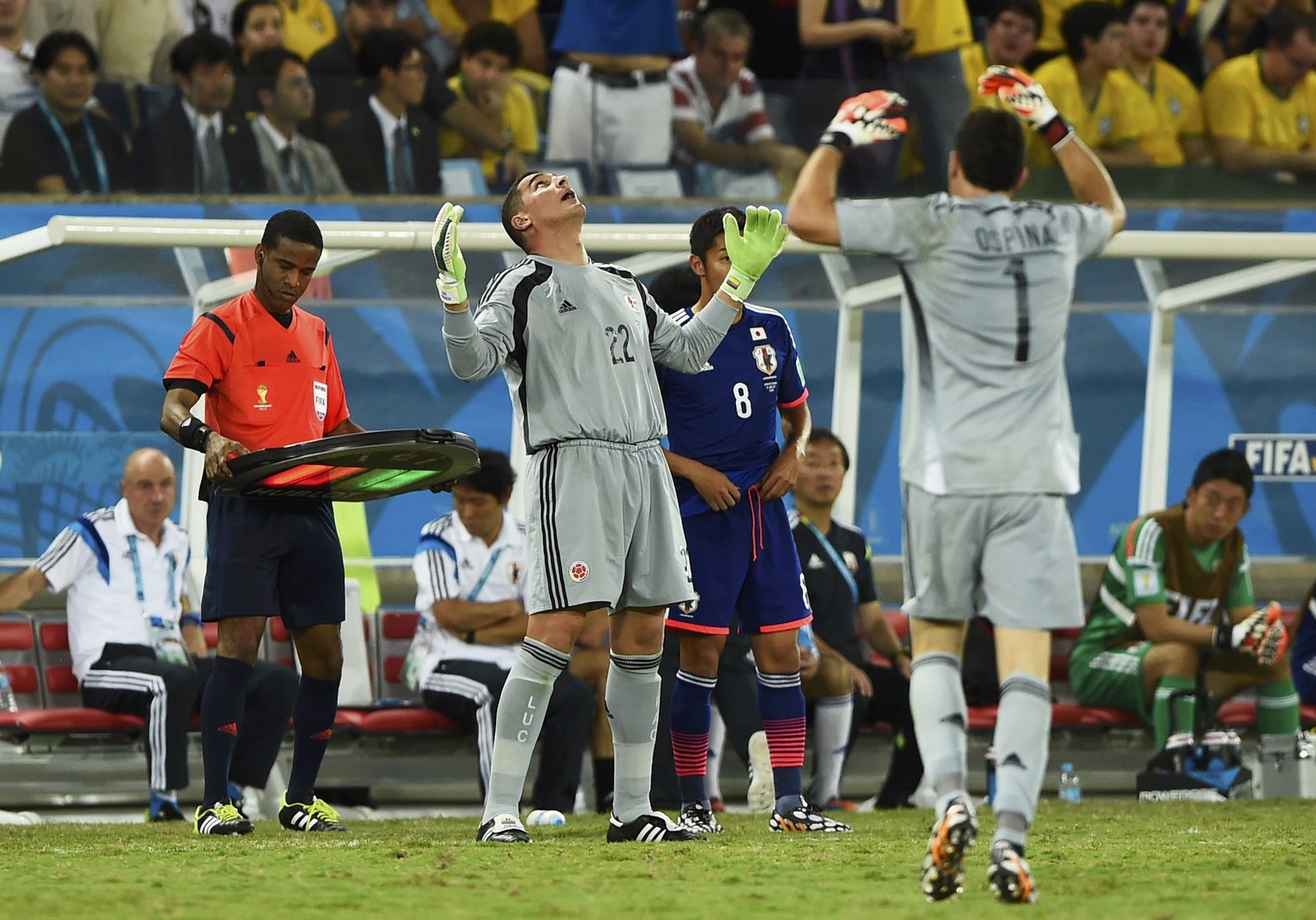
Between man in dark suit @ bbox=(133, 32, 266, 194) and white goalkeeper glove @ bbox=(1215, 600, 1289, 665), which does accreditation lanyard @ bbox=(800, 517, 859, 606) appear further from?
man in dark suit @ bbox=(133, 32, 266, 194)

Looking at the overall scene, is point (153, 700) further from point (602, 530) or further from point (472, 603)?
point (602, 530)

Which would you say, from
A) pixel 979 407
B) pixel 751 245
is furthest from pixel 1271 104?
pixel 979 407

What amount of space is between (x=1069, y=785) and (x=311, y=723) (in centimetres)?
384

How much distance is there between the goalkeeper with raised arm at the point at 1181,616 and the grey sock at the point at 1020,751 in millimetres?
4182

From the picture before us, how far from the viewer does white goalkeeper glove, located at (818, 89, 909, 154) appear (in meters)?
4.31

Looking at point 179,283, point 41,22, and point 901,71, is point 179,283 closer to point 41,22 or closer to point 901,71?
point 41,22

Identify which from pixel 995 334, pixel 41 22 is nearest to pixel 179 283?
pixel 41 22

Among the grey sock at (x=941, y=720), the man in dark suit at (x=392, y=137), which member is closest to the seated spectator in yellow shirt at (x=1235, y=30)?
the man in dark suit at (x=392, y=137)

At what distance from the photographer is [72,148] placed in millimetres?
9461

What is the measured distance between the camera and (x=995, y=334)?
4223 mm

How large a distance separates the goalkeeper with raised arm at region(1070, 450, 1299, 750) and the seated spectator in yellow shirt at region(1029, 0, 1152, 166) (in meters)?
3.21

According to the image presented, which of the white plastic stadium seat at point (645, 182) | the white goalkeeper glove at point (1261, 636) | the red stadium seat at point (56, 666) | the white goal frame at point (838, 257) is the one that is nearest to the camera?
the white goal frame at point (838, 257)

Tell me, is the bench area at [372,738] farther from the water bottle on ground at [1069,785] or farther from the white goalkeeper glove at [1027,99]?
the white goalkeeper glove at [1027,99]

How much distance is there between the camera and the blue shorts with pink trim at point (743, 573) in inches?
230
